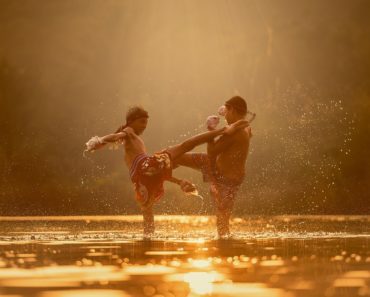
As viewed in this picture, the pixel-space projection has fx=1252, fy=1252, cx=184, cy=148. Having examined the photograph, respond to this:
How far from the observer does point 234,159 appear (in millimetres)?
13797

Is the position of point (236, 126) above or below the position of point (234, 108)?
below

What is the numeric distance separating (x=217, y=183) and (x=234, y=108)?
0.92m

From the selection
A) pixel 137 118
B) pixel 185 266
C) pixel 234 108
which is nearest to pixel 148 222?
pixel 137 118

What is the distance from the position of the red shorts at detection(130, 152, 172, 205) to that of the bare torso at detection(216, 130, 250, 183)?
781 mm

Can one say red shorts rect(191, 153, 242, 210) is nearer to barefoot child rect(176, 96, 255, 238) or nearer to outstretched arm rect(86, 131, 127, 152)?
barefoot child rect(176, 96, 255, 238)

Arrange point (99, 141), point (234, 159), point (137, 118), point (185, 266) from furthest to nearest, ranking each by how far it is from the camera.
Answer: point (137, 118), point (234, 159), point (99, 141), point (185, 266)

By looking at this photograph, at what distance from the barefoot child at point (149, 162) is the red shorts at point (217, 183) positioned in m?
0.31

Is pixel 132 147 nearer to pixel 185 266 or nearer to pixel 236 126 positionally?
pixel 236 126

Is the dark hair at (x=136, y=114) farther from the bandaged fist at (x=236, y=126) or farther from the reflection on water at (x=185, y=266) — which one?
the reflection on water at (x=185, y=266)

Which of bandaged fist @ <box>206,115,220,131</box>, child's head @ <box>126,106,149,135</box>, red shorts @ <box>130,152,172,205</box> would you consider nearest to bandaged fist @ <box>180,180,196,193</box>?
red shorts @ <box>130,152,172,205</box>

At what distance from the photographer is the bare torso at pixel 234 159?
45.0ft

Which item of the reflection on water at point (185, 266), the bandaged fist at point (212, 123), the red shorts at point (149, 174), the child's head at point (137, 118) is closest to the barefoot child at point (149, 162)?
the red shorts at point (149, 174)

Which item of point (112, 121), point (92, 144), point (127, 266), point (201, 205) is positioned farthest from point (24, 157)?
point (127, 266)

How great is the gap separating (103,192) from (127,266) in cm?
2083
